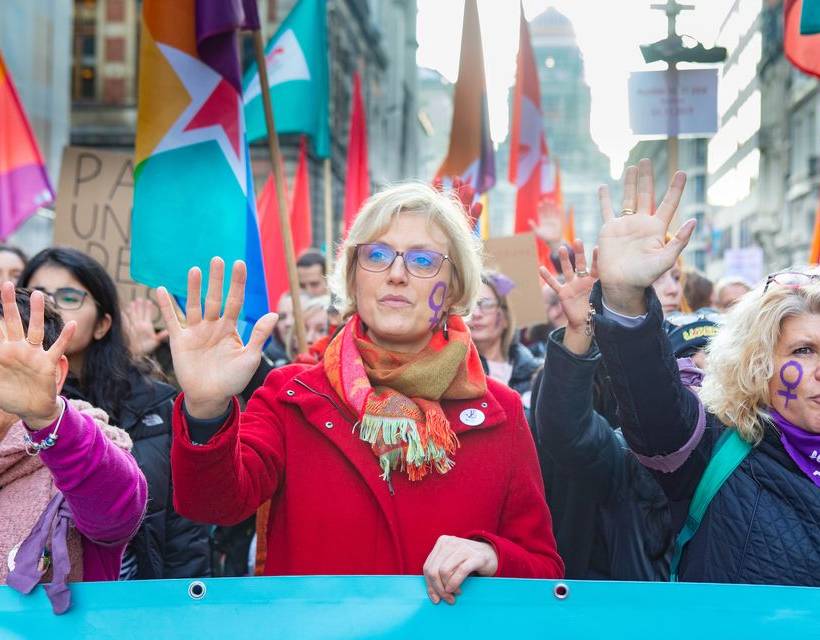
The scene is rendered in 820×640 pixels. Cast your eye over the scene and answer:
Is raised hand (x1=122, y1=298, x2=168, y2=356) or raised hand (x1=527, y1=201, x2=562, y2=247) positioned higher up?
raised hand (x1=527, y1=201, x2=562, y2=247)

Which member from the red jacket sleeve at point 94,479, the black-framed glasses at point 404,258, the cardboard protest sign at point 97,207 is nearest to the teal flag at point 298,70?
the cardboard protest sign at point 97,207

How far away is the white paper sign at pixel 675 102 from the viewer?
5.06m

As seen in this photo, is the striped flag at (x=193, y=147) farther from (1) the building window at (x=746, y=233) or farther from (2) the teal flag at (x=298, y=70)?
(1) the building window at (x=746, y=233)

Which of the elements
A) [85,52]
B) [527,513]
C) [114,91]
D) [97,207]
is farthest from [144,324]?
[85,52]

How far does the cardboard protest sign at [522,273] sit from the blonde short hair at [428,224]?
323 centimetres

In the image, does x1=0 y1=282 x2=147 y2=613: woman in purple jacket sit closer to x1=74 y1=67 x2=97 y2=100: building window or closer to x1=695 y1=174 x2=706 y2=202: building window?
x1=74 y1=67 x2=97 y2=100: building window

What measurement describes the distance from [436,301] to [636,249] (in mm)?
463

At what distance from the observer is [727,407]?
221 centimetres

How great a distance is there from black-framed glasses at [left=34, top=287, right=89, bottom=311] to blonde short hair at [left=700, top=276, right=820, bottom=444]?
1.95 m

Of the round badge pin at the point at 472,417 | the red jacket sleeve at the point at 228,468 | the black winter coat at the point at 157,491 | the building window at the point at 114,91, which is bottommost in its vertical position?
the black winter coat at the point at 157,491

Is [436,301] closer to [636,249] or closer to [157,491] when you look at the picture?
[636,249]

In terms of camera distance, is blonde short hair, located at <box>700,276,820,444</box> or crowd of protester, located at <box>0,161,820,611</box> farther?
blonde short hair, located at <box>700,276,820,444</box>

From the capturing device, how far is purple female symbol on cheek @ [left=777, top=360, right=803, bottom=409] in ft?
7.10

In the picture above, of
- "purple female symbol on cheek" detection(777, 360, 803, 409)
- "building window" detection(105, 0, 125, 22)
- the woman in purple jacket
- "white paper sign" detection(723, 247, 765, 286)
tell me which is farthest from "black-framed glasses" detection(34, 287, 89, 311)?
"building window" detection(105, 0, 125, 22)
